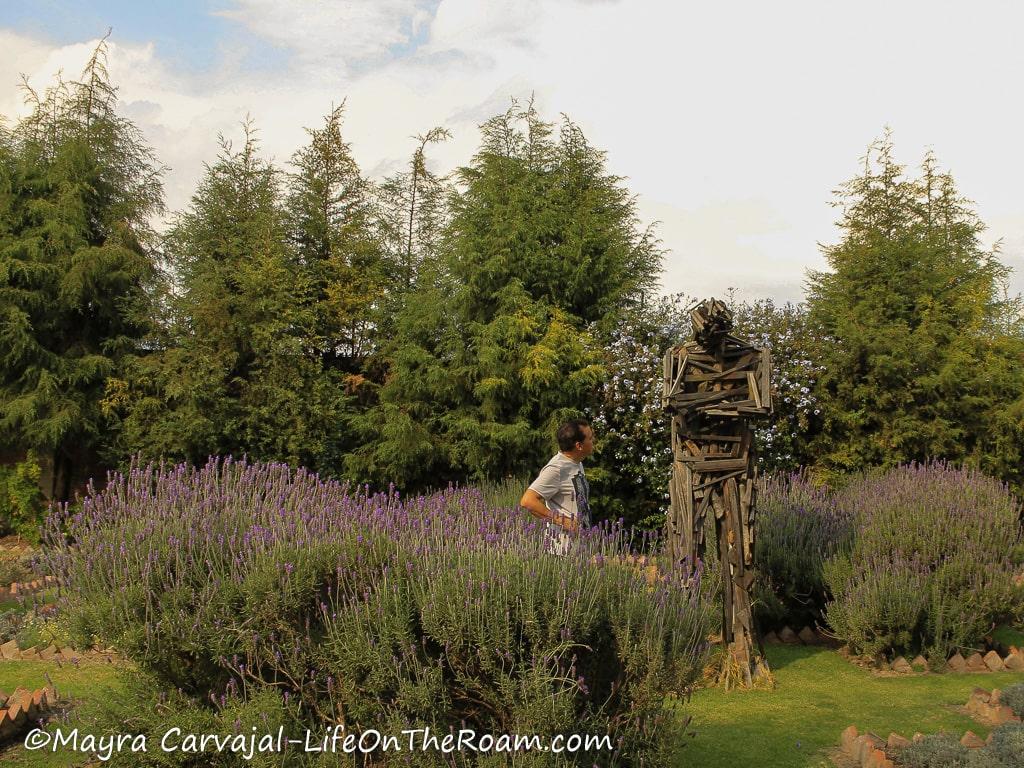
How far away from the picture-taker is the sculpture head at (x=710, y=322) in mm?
6277

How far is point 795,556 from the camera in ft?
26.1

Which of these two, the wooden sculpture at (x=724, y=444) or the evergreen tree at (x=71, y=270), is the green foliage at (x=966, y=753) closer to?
the wooden sculpture at (x=724, y=444)

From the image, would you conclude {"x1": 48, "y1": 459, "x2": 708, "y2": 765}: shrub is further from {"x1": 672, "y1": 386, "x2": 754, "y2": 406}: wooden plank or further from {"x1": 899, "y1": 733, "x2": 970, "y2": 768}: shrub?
{"x1": 672, "y1": 386, "x2": 754, "y2": 406}: wooden plank

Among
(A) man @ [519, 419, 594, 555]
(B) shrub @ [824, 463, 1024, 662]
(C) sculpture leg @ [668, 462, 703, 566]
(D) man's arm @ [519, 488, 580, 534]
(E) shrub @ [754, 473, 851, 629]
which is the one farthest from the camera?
(E) shrub @ [754, 473, 851, 629]

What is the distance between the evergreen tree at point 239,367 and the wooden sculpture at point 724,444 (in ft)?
21.3

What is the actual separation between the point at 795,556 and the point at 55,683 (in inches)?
246

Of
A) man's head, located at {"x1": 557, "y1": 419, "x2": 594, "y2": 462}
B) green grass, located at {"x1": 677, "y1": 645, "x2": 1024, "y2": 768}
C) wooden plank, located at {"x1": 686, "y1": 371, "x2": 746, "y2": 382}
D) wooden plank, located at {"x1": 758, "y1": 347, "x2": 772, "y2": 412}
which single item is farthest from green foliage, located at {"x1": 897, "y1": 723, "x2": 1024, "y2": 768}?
wooden plank, located at {"x1": 686, "y1": 371, "x2": 746, "y2": 382}

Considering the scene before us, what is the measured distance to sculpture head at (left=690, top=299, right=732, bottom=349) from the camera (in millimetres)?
6277

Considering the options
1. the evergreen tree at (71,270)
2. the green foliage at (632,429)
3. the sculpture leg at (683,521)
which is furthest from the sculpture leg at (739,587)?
the evergreen tree at (71,270)

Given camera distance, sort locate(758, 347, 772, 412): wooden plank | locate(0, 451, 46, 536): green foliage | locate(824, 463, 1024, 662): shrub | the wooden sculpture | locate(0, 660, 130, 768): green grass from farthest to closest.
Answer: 1. locate(0, 451, 46, 536): green foliage
2. locate(824, 463, 1024, 662): shrub
3. the wooden sculpture
4. locate(758, 347, 772, 412): wooden plank
5. locate(0, 660, 130, 768): green grass

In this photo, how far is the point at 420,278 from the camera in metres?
13.0

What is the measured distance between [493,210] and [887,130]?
6.57m

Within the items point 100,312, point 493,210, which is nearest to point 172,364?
point 100,312

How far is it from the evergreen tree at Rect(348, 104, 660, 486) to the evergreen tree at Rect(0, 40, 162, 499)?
4140 millimetres
